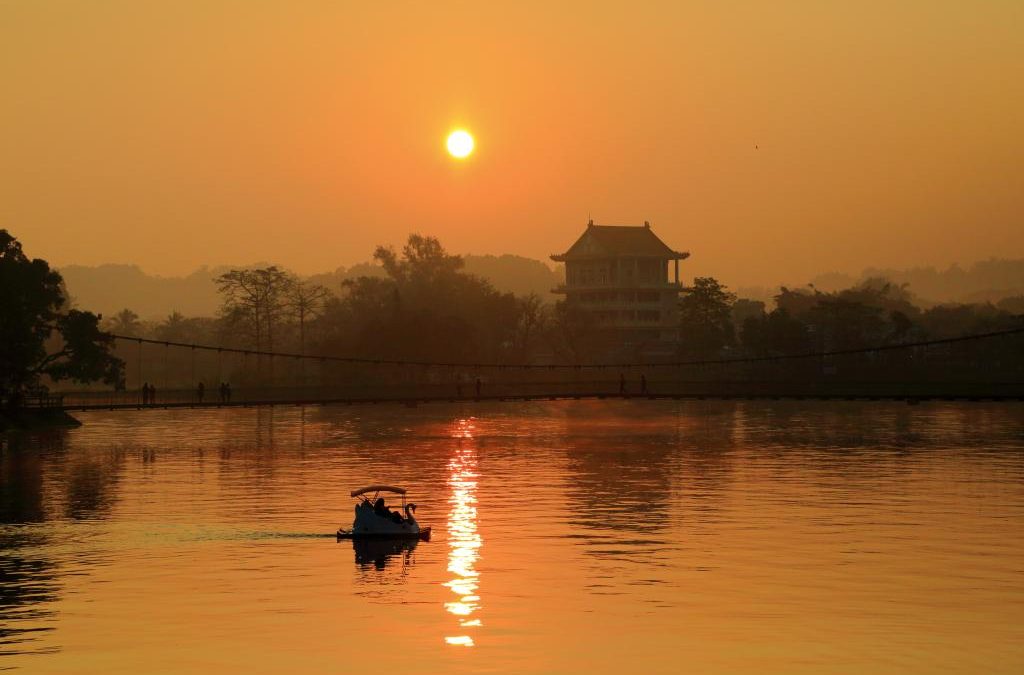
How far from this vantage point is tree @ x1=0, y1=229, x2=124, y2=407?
284 feet

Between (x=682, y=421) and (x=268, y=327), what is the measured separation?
226 ft

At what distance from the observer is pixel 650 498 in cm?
6103

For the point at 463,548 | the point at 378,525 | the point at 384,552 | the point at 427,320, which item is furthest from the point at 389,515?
the point at 427,320

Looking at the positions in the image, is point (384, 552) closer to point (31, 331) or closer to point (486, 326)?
point (31, 331)

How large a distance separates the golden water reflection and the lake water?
0.14m

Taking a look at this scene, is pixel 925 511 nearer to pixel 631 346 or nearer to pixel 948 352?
pixel 948 352

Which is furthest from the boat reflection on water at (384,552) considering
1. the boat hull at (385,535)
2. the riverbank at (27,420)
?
the riverbank at (27,420)

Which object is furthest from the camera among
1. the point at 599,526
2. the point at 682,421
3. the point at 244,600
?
the point at 682,421

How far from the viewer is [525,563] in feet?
135

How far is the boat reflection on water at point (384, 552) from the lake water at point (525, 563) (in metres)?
0.19

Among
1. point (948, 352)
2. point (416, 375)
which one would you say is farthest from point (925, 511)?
point (948, 352)

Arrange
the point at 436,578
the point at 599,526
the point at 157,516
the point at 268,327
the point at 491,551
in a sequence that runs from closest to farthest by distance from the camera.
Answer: the point at 436,578 < the point at 491,551 < the point at 599,526 < the point at 157,516 < the point at 268,327

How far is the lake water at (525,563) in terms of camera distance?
95.7ft

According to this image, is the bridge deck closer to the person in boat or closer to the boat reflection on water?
the person in boat
